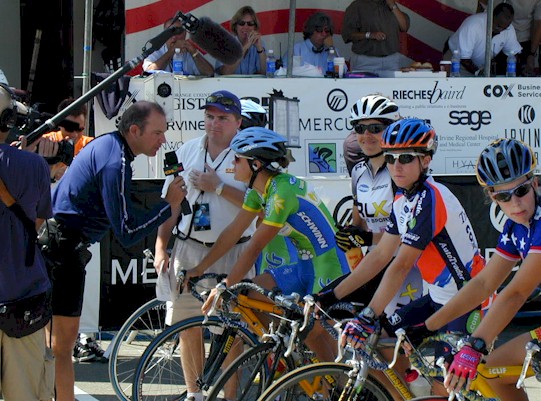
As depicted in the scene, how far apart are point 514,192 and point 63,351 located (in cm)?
287

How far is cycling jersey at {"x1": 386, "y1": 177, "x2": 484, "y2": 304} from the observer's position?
16.6 feet

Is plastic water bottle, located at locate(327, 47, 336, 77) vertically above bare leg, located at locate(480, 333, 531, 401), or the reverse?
plastic water bottle, located at locate(327, 47, 336, 77)

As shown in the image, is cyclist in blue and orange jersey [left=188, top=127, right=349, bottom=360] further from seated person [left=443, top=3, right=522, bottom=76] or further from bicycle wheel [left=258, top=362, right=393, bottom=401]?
seated person [left=443, top=3, right=522, bottom=76]

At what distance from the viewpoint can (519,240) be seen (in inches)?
176

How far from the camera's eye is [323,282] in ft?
19.9

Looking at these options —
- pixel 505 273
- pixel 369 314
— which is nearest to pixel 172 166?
pixel 369 314

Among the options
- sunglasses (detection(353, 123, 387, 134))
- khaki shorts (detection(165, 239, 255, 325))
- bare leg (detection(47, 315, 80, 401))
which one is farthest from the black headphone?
sunglasses (detection(353, 123, 387, 134))

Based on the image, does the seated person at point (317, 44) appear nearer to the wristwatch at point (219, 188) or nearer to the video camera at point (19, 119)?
the wristwatch at point (219, 188)

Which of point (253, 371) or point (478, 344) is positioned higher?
point (478, 344)

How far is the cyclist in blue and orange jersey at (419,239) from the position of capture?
16.4ft

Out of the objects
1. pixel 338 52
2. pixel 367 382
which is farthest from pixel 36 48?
pixel 367 382

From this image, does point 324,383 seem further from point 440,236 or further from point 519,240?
point 519,240

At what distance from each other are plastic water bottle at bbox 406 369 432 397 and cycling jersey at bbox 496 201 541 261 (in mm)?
726

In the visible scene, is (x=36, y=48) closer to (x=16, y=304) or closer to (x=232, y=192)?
(x=232, y=192)
